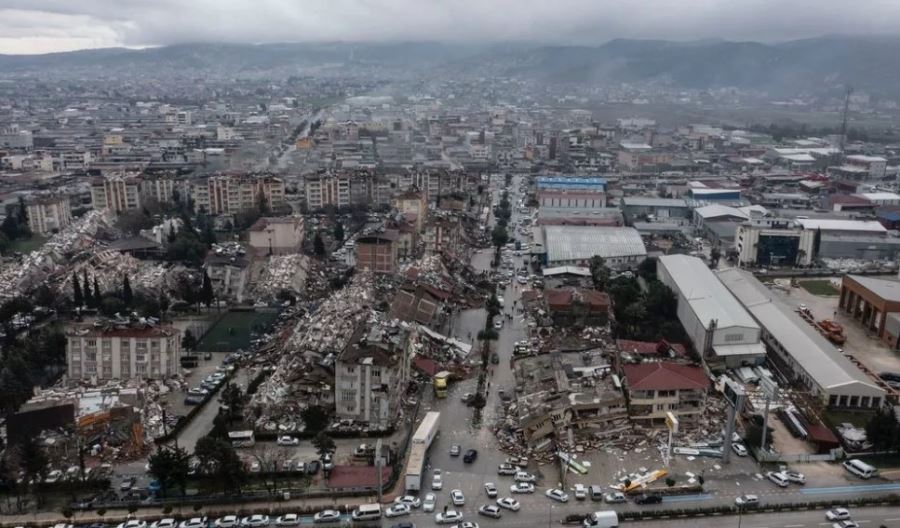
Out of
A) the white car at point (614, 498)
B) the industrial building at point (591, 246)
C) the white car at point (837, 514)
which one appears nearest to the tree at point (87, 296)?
the industrial building at point (591, 246)

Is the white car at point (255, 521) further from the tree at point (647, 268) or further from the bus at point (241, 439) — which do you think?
the tree at point (647, 268)

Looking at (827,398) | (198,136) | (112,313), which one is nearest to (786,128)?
(198,136)

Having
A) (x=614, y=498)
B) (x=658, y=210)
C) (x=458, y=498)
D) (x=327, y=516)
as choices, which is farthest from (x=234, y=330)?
(x=658, y=210)

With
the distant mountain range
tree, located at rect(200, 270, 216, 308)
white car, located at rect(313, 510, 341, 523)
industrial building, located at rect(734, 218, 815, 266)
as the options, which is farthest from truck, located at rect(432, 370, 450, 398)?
the distant mountain range

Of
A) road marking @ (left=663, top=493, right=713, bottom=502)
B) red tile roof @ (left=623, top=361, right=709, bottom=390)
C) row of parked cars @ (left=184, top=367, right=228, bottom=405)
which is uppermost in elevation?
red tile roof @ (left=623, top=361, right=709, bottom=390)

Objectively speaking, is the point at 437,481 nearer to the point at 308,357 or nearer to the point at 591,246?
the point at 308,357

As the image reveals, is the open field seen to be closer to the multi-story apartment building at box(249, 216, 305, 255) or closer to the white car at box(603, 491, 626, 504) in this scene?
the multi-story apartment building at box(249, 216, 305, 255)


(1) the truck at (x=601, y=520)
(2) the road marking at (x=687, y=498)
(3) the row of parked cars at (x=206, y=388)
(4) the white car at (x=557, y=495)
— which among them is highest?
(1) the truck at (x=601, y=520)
